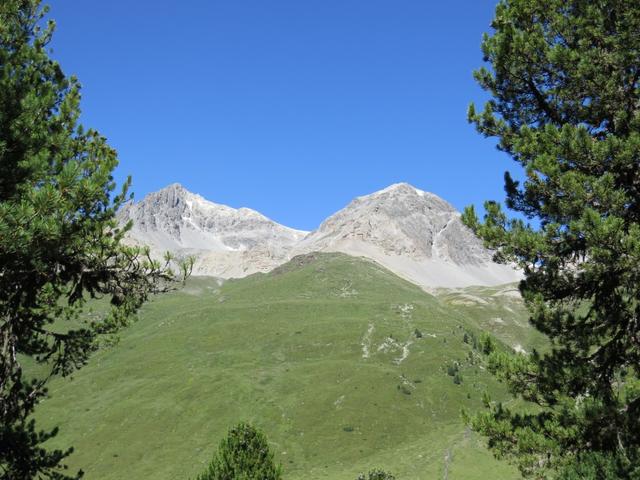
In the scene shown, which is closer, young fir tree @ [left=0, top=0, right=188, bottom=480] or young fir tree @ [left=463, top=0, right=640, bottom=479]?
young fir tree @ [left=0, top=0, right=188, bottom=480]

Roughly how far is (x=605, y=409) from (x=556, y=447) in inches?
70.9

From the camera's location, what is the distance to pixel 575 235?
47.8 ft

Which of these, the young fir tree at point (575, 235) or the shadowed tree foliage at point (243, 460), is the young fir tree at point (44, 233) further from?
the shadowed tree foliage at point (243, 460)

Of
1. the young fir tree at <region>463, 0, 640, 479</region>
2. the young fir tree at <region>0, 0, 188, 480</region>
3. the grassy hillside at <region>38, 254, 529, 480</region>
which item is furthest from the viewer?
the grassy hillside at <region>38, 254, 529, 480</region>

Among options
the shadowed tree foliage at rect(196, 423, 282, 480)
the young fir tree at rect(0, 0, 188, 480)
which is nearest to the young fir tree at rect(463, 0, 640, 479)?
the young fir tree at rect(0, 0, 188, 480)

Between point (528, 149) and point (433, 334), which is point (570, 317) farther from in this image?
point (433, 334)

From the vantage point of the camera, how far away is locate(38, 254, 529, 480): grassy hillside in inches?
3684

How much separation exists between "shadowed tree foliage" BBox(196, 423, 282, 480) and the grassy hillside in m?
40.0

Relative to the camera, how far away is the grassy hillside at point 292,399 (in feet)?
307

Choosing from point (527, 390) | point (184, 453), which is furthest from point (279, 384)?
point (527, 390)

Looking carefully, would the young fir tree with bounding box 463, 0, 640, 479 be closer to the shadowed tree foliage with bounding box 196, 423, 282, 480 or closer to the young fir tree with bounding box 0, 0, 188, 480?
the young fir tree with bounding box 0, 0, 188, 480

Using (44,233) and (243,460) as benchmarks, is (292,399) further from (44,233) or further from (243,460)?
(44,233)

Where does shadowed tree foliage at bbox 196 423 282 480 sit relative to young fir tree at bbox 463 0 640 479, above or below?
below

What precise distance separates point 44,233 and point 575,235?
1416 cm
